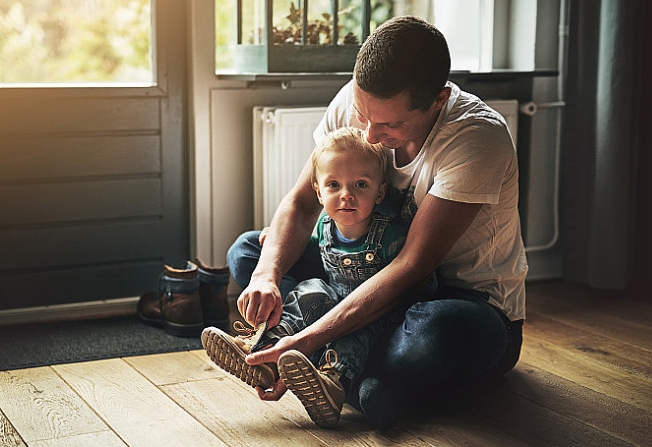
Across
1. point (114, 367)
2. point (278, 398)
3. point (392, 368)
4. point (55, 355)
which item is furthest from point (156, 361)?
point (392, 368)

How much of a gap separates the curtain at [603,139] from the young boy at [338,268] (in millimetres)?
1217

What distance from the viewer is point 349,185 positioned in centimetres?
203

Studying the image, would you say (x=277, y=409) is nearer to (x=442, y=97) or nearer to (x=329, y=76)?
(x=442, y=97)

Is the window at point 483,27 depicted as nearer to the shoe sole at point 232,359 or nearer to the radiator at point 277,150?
the radiator at point 277,150

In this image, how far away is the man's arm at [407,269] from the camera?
6.36 ft

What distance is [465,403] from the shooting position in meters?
2.11

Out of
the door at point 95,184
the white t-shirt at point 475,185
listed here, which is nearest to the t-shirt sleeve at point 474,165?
the white t-shirt at point 475,185

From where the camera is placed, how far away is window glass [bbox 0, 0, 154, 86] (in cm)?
265

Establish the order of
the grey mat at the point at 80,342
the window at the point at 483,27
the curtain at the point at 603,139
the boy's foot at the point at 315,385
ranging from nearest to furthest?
the boy's foot at the point at 315,385, the grey mat at the point at 80,342, the curtain at the point at 603,139, the window at the point at 483,27

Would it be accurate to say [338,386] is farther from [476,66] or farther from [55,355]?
[476,66]

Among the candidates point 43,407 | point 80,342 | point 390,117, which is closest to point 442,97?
point 390,117

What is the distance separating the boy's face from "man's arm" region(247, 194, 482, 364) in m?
0.12

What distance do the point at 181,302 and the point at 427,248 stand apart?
36.2 inches

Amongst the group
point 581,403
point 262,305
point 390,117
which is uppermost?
point 390,117
